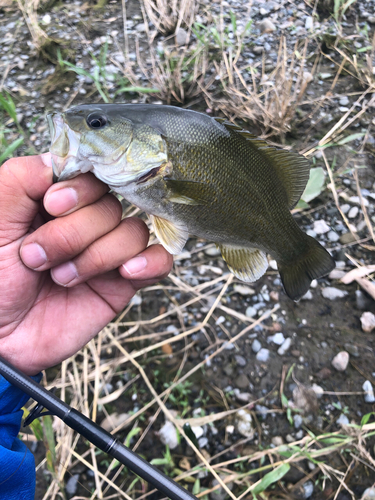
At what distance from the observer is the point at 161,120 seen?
4.40ft

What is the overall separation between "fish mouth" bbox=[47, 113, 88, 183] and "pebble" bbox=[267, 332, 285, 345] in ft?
5.32

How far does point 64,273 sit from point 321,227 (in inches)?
77.2

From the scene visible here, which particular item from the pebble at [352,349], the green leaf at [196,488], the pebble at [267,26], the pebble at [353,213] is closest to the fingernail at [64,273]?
the green leaf at [196,488]

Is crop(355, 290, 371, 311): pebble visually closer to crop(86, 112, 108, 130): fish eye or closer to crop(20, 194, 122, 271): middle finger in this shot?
crop(20, 194, 122, 271): middle finger

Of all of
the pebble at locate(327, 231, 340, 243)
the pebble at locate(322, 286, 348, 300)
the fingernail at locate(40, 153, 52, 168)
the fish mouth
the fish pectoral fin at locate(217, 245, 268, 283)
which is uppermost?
the fish mouth

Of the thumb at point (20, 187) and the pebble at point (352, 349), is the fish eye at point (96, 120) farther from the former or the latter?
the pebble at point (352, 349)

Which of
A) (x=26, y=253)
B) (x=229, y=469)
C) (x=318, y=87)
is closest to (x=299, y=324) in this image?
(x=229, y=469)

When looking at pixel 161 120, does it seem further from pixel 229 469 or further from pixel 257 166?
pixel 229 469

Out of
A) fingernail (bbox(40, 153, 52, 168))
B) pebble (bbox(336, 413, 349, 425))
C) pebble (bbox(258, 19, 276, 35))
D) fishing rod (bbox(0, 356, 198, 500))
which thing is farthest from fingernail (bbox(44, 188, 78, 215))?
pebble (bbox(258, 19, 276, 35))

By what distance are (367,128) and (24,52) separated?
3729mm

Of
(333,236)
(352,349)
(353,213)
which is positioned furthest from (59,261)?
(353,213)

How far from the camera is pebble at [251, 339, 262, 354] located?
2.35 m

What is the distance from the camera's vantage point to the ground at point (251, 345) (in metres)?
1.97

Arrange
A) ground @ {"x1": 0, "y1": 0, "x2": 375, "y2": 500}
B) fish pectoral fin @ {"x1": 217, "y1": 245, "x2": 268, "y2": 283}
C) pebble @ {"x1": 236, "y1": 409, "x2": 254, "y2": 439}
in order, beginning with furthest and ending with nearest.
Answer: pebble @ {"x1": 236, "y1": 409, "x2": 254, "y2": 439} → ground @ {"x1": 0, "y1": 0, "x2": 375, "y2": 500} → fish pectoral fin @ {"x1": 217, "y1": 245, "x2": 268, "y2": 283}
